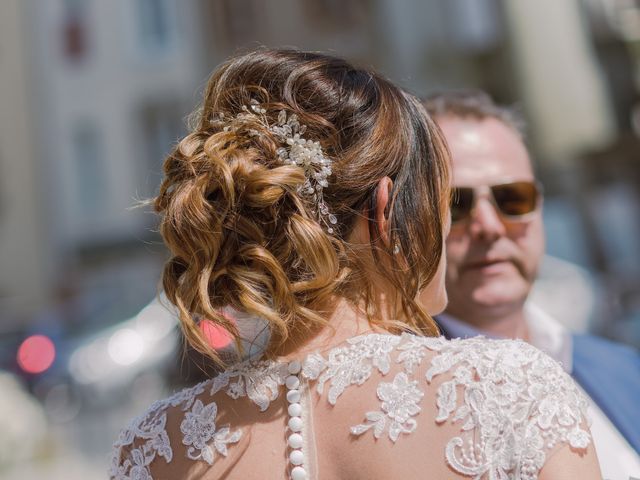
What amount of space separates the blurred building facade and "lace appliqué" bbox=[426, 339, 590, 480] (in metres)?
9.26

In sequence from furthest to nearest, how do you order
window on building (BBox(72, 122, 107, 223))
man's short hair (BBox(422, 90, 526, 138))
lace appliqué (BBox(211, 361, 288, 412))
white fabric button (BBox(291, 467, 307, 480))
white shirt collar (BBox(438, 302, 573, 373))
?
1. window on building (BBox(72, 122, 107, 223))
2. man's short hair (BBox(422, 90, 526, 138))
3. white shirt collar (BBox(438, 302, 573, 373))
4. lace appliqué (BBox(211, 361, 288, 412))
5. white fabric button (BBox(291, 467, 307, 480))

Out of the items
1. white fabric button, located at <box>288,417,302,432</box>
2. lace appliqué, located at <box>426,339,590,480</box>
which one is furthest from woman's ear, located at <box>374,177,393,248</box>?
white fabric button, located at <box>288,417,302,432</box>

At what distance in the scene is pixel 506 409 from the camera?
4.76ft

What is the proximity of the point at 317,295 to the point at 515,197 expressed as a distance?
4.07ft

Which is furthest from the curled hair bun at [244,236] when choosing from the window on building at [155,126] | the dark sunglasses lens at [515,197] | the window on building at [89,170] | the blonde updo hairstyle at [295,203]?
the window on building at [89,170]

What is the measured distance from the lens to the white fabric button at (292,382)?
161cm

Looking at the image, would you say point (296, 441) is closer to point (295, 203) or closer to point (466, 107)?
point (295, 203)

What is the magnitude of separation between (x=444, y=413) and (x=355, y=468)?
19 centimetres

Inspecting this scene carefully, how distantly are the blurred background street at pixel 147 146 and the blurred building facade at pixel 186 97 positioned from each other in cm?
3

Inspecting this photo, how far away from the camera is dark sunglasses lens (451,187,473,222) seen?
2627mm

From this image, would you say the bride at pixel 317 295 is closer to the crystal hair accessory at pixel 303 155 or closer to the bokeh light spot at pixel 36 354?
the crystal hair accessory at pixel 303 155

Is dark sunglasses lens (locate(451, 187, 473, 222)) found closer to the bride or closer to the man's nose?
the man's nose

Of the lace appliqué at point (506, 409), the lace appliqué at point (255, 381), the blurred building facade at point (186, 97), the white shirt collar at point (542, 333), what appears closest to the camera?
the lace appliqué at point (506, 409)

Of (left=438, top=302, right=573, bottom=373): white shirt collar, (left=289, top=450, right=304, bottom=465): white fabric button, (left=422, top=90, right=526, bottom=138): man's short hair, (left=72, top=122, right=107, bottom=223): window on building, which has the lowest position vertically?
(left=72, top=122, right=107, bottom=223): window on building
